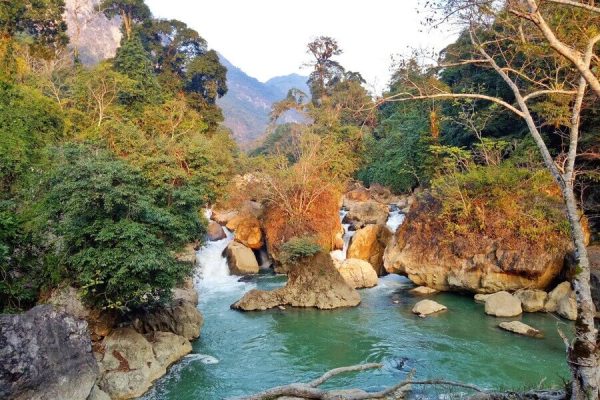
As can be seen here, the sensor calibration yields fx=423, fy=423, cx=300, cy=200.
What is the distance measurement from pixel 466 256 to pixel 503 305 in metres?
3.06

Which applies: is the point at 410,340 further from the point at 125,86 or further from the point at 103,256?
the point at 125,86

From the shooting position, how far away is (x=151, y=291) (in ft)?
41.6

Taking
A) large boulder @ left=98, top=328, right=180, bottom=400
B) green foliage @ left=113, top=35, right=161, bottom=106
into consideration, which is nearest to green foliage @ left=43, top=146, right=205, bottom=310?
large boulder @ left=98, top=328, right=180, bottom=400

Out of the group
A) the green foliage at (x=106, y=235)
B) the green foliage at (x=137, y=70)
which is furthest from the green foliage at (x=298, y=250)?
the green foliage at (x=137, y=70)

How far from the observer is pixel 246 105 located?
149 metres

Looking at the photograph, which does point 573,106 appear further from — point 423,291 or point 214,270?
point 214,270

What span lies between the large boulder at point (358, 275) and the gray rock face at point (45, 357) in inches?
512

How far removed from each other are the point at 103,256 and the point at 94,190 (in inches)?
73.8

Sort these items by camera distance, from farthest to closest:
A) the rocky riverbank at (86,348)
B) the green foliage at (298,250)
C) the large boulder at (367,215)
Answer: the large boulder at (367,215) → the green foliage at (298,250) → the rocky riverbank at (86,348)

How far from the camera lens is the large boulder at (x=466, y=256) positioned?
1753cm

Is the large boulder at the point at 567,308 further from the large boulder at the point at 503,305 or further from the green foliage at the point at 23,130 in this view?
the green foliage at the point at 23,130

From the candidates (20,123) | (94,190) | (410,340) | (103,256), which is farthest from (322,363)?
(20,123)

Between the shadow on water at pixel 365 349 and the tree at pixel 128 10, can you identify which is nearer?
the shadow on water at pixel 365 349

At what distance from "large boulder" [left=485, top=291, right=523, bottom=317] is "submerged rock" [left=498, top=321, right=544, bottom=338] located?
4.04 ft
